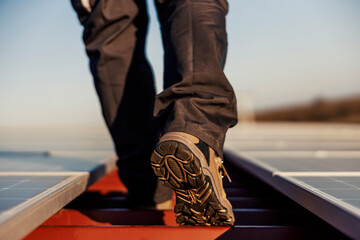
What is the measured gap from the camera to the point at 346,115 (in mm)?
14508

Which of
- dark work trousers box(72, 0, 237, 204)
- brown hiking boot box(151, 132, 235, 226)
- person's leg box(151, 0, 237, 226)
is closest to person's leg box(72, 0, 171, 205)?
dark work trousers box(72, 0, 237, 204)

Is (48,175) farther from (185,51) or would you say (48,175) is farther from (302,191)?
(302,191)

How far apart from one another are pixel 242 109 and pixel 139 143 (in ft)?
25.1

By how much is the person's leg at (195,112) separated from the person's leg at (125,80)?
0.63ft

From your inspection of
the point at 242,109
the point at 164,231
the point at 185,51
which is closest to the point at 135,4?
the point at 185,51

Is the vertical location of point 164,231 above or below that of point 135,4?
below

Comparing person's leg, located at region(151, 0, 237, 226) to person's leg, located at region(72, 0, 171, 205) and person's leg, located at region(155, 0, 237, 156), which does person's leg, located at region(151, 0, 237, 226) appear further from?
person's leg, located at region(72, 0, 171, 205)

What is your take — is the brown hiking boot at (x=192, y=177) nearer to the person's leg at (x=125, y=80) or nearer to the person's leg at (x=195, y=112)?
the person's leg at (x=195, y=112)

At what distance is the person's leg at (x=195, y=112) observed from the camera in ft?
2.42

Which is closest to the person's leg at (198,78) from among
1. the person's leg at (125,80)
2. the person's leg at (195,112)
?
the person's leg at (195,112)

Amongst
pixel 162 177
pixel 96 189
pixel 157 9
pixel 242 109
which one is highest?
pixel 157 9

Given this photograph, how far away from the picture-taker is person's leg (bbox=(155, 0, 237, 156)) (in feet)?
Result: 2.55

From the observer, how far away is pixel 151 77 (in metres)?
1.12

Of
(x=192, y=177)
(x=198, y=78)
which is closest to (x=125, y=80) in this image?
(x=198, y=78)
